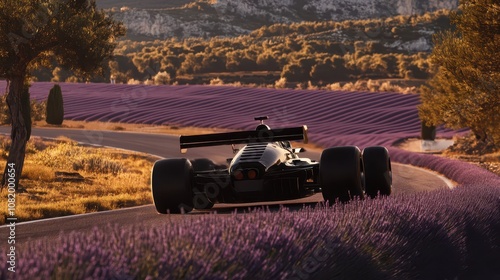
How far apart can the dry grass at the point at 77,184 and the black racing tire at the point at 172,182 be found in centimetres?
287

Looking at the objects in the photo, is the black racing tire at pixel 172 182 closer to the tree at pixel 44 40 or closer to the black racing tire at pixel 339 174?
the black racing tire at pixel 339 174

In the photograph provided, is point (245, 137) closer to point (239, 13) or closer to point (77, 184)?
point (77, 184)

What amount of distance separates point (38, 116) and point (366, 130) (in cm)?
2045

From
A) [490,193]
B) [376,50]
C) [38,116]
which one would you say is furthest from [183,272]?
[376,50]

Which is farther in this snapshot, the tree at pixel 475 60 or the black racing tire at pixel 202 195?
the tree at pixel 475 60

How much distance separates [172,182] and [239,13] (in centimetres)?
13836

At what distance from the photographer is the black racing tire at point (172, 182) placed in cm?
1229

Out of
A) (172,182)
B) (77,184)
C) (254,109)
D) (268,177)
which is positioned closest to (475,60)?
(77,184)

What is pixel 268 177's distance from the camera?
12203 millimetres

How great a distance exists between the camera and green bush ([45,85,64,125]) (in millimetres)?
47250

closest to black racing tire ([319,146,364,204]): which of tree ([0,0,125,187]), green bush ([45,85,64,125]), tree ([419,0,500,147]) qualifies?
tree ([0,0,125,187])

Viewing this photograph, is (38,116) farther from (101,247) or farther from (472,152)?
(101,247)

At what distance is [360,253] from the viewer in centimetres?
648

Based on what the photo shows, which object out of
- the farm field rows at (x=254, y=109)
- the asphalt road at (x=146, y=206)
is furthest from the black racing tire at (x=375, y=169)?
the farm field rows at (x=254, y=109)
